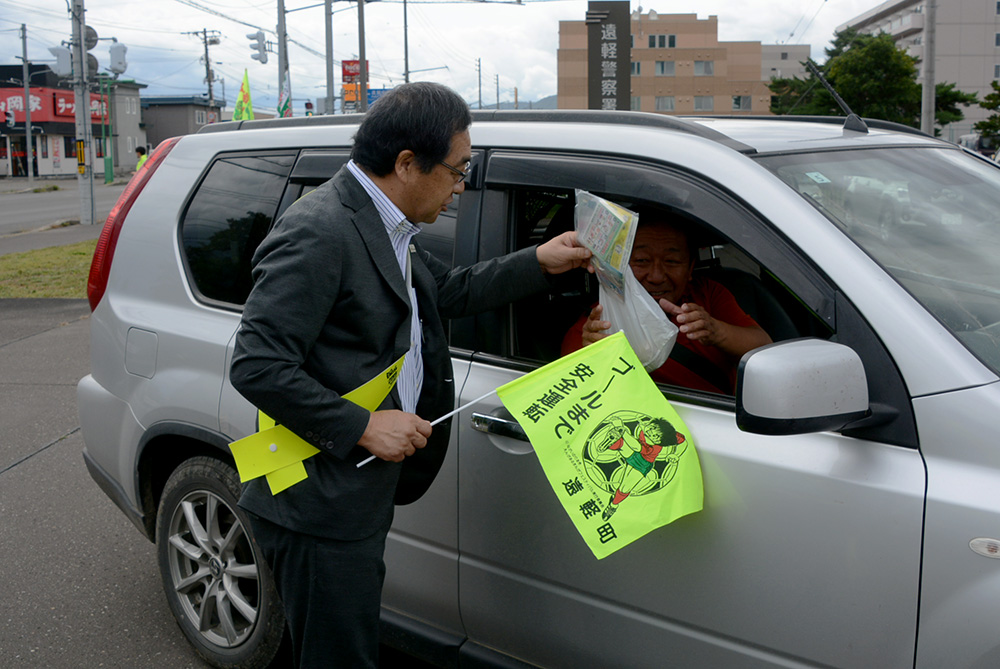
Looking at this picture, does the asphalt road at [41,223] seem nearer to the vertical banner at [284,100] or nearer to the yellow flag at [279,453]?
the vertical banner at [284,100]

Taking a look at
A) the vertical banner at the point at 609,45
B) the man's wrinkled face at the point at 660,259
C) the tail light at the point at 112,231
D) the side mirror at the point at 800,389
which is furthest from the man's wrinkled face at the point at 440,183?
the vertical banner at the point at 609,45

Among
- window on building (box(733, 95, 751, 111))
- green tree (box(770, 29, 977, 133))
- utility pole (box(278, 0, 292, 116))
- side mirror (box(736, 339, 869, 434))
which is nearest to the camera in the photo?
side mirror (box(736, 339, 869, 434))

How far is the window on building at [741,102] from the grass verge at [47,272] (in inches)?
2818

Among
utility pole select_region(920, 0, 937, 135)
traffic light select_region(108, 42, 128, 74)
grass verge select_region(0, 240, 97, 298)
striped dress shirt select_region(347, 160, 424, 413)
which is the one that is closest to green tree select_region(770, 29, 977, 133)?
utility pole select_region(920, 0, 937, 135)

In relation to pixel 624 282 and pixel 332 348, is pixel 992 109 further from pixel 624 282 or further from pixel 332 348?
pixel 332 348

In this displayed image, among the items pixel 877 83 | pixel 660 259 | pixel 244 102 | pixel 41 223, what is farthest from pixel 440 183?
pixel 877 83

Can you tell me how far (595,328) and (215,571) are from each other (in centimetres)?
162

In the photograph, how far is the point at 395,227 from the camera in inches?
82.2

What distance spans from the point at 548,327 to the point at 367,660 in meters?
1.02

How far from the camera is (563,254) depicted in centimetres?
228

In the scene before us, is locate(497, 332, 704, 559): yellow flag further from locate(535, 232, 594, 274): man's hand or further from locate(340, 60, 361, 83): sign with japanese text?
locate(340, 60, 361, 83): sign with japanese text

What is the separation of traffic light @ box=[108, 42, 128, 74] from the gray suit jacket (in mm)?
24270

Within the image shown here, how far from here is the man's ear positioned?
2012 mm

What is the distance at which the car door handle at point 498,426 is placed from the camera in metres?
2.22
